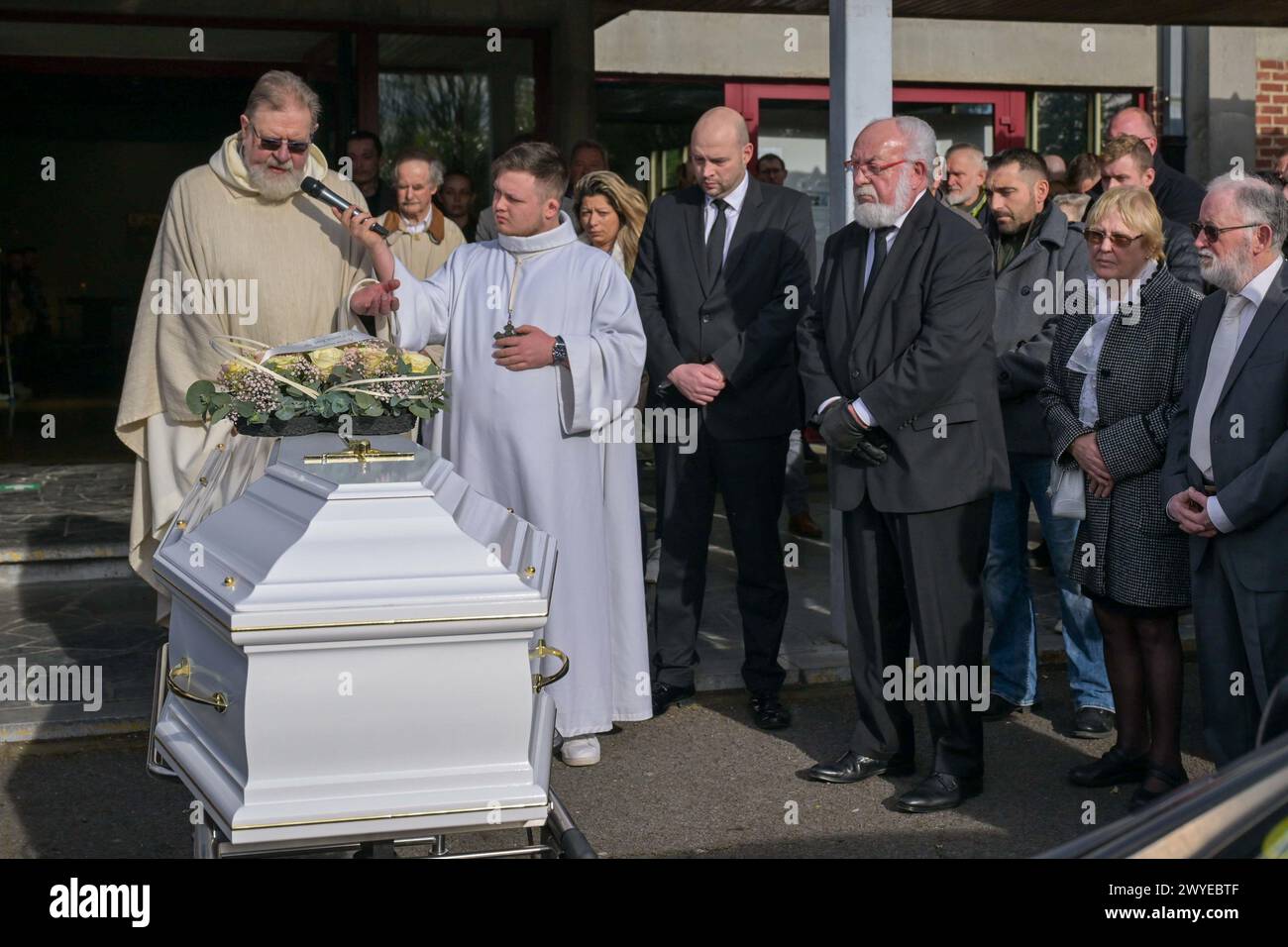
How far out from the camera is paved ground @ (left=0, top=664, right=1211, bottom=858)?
465cm

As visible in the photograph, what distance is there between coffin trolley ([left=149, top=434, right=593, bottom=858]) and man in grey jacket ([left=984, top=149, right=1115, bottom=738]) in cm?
309

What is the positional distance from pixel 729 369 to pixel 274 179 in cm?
172

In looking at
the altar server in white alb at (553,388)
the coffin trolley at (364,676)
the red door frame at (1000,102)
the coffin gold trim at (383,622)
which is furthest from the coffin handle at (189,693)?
the red door frame at (1000,102)

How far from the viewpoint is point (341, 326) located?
17.8 ft

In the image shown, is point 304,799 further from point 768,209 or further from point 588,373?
point 768,209

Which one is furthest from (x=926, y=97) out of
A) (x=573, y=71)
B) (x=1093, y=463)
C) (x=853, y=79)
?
(x=1093, y=463)

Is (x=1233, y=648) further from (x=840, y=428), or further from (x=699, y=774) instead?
(x=699, y=774)

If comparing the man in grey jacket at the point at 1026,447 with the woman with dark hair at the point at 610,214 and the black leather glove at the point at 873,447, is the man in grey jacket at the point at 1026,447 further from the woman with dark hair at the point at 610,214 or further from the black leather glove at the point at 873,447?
the woman with dark hair at the point at 610,214

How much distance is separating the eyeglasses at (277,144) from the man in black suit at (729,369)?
1.46 m

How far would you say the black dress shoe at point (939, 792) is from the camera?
4898mm

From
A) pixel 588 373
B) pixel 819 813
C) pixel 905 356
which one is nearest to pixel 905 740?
pixel 819 813

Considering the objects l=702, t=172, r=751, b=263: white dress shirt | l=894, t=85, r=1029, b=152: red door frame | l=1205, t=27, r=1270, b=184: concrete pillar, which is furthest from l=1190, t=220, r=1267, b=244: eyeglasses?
l=894, t=85, r=1029, b=152: red door frame

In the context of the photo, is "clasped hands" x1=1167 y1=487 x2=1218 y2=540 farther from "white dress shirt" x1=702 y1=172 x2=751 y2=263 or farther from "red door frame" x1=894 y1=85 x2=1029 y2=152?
"red door frame" x1=894 y1=85 x2=1029 y2=152

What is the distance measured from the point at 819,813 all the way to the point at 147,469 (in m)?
2.60
